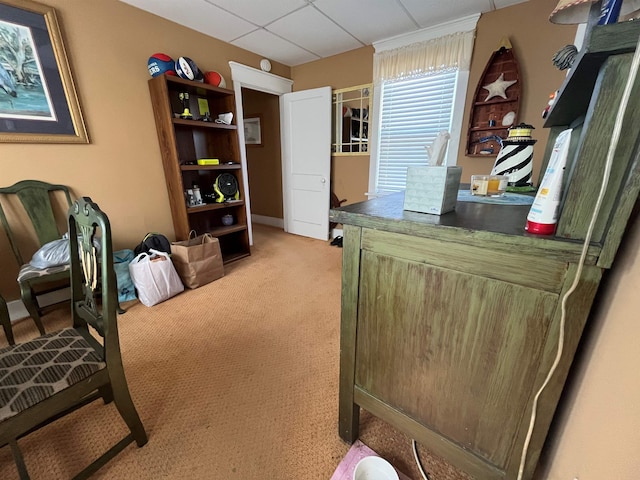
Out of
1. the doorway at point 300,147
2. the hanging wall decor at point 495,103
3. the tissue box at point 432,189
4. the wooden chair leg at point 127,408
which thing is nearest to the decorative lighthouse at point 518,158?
the tissue box at point 432,189

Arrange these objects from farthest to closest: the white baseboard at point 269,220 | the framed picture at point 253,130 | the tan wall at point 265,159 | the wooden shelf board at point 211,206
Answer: the white baseboard at point 269,220
the framed picture at point 253,130
the tan wall at point 265,159
the wooden shelf board at point 211,206

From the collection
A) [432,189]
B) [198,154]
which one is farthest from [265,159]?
[432,189]

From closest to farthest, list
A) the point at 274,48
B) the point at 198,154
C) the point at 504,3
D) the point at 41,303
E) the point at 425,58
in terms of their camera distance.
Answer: the point at 41,303 → the point at 504,3 → the point at 425,58 → the point at 198,154 → the point at 274,48

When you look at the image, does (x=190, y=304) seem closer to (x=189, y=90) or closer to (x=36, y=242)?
(x=36, y=242)

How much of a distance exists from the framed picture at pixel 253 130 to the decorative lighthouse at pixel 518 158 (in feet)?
12.4

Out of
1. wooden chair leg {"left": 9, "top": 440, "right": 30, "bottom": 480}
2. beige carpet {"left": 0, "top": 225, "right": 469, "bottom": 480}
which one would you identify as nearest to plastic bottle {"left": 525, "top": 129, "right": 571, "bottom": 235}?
beige carpet {"left": 0, "top": 225, "right": 469, "bottom": 480}

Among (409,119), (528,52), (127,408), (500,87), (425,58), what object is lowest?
(127,408)

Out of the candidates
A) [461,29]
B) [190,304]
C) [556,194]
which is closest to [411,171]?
[556,194]

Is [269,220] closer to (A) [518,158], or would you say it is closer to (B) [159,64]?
(B) [159,64]

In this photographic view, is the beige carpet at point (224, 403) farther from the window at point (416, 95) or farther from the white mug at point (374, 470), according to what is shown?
the window at point (416, 95)

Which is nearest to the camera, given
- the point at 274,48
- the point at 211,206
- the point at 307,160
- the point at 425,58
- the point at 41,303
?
the point at 41,303

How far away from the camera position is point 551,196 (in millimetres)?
538

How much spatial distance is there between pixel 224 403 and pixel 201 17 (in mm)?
3183

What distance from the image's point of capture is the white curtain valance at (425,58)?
2408mm
